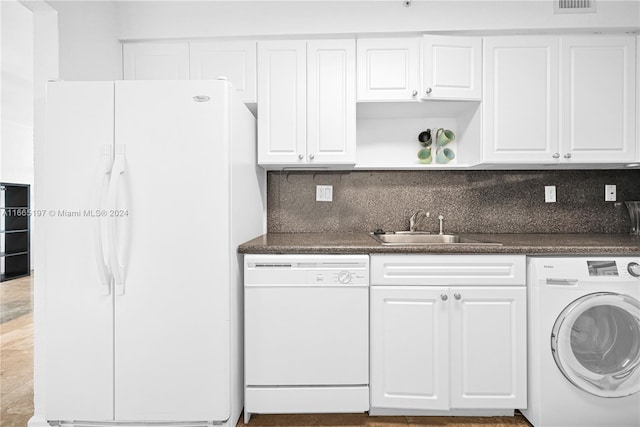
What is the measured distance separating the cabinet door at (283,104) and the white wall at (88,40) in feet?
2.94

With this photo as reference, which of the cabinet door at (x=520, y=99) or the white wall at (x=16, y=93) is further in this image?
the white wall at (x=16, y=93)

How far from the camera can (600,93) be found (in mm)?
2205

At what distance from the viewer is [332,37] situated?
7.67 feet

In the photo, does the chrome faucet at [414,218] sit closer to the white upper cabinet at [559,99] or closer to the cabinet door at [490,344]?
the white upper cabinet at [559,99]

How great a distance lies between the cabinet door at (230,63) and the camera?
7.50 feet

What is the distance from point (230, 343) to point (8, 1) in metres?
2.48

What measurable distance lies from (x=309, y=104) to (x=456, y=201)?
Result: 1236 millimetres

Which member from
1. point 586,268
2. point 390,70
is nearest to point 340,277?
point 586,268

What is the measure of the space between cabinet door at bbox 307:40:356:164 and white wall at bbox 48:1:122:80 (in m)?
1.20

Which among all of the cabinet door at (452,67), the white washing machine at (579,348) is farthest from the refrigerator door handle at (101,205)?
the white washing machine at (579,348)

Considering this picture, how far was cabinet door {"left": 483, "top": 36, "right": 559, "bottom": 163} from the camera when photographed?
2215mm

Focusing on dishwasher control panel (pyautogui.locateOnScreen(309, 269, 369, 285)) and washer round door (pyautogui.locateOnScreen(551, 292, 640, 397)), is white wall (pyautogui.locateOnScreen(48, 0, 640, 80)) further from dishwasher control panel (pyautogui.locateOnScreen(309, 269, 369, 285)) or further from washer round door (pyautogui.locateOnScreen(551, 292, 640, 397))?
washer round door (pyautogui.locateOnScreen(551, 292, 640, 397))

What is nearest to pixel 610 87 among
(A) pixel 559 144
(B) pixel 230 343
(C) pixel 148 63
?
(A) pixel 559 144

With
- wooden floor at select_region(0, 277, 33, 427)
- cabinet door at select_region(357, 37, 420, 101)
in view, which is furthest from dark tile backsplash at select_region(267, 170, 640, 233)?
wooden floor at select_region(0, 277, 33, 427)
